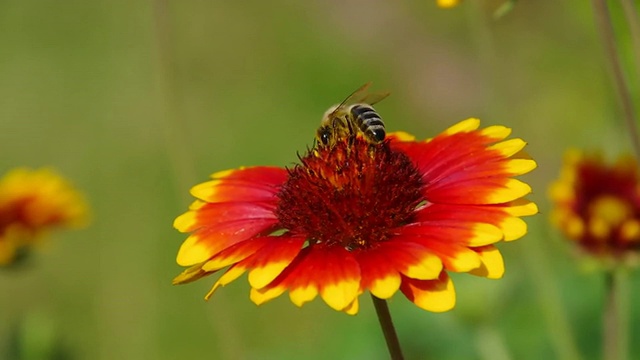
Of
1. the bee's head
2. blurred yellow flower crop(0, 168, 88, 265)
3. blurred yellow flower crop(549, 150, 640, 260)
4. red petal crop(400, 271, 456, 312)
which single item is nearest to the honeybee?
the bee's head

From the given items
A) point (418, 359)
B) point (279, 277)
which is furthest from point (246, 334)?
point (279, 277)

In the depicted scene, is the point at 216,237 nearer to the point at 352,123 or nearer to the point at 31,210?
Answer: the point at 352,123

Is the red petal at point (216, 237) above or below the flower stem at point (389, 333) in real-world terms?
above

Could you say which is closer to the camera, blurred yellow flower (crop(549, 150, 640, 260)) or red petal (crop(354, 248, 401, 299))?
red petal (crop(354, 248, 401, 299))

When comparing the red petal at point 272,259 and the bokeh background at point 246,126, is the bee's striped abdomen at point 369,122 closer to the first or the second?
the red petal at point 272,259

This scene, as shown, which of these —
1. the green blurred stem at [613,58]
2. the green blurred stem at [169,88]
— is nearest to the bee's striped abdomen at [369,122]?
the green blurred stem at [613,58]

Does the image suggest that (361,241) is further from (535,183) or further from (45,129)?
(45,129)

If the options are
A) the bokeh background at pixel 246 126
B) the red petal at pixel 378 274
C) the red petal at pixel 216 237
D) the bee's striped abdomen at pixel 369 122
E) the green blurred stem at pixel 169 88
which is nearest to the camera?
the red petal at pixel 378 274

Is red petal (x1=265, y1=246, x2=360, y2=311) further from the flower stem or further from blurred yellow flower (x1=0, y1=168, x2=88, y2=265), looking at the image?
blurred yellow flower (x1=0, y1=168, x2=88, y2=265)
